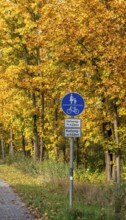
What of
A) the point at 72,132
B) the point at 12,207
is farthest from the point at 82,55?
the point at 12,207

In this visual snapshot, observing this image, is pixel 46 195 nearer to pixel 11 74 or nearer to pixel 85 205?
pixel 85 205

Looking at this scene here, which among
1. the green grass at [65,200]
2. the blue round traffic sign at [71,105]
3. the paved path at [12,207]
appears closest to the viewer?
the green grass at [65,200]

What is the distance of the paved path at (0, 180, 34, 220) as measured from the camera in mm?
9950

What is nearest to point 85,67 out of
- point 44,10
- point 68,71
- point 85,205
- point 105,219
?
point 68,71

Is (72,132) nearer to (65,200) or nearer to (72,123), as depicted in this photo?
(72,123)

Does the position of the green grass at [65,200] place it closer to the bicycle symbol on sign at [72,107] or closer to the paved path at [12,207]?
the paved path at [12,207]

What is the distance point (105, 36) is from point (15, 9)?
910 centimetres

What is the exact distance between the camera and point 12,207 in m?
11.4

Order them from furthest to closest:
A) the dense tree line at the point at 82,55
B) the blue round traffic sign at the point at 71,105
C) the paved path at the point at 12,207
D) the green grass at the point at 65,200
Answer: the dense tree line at the point at 82,55 < the blue round traffic sign at the point at 71,105 < the paved path at the point at 12,207 < the green grass at the point at 65,200

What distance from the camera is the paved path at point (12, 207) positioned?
995cm

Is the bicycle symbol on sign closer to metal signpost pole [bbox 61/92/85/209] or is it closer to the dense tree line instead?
metal signpost pole [bbox 61/92/85/209]

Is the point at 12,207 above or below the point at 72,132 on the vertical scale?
below

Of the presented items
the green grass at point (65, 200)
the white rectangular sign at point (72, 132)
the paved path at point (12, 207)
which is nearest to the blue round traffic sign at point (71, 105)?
the white rectangular sign at point (72, 132)

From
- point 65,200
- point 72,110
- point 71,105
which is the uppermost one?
point 71,105
